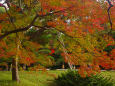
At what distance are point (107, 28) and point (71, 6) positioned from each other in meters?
3.15

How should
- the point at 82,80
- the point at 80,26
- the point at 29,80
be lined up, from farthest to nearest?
1. the point at 29,80
2. the point at 82,80
3. the point at 80,26


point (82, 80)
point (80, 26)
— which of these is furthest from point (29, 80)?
point (80, 26)

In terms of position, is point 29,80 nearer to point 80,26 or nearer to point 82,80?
point 82,80


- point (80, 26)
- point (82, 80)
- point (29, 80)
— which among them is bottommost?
point (29, 80)

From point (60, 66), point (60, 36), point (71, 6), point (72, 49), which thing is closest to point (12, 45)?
point (60, 36)

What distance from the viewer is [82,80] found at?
995 centimetres

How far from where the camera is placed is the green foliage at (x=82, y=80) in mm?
9434

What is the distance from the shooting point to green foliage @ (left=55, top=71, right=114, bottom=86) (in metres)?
9.43

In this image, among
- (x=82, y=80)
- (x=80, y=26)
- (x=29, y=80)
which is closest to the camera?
(x=80, y=26)

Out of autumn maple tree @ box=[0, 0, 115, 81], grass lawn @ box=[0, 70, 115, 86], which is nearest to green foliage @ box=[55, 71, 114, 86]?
grass lawn @ box=[0, 70, 115, 86]

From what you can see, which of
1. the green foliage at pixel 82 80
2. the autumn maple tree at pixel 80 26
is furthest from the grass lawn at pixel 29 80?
the autumn maple tree at pixel 80 26

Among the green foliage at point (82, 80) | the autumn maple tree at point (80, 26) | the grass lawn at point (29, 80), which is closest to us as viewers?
the autumn maple tree at point (80, 26)

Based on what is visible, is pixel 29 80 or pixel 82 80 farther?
pixel 29 80

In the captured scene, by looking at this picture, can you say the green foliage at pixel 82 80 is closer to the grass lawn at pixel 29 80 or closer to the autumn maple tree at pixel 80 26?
the grass lawn at pixel 29 80
